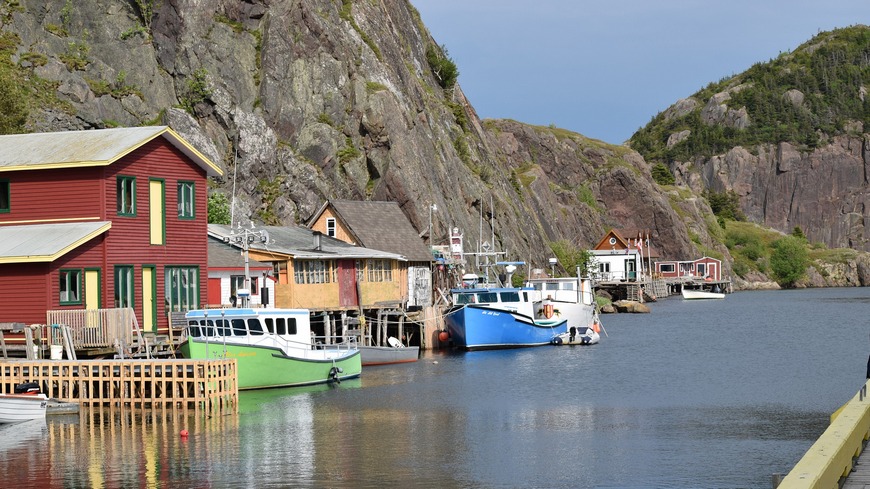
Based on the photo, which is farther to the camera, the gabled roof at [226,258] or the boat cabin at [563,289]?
the boat cabin at [563,289]

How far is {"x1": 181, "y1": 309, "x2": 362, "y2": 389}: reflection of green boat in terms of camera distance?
49344 millimetres

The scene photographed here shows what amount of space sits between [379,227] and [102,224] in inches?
1439

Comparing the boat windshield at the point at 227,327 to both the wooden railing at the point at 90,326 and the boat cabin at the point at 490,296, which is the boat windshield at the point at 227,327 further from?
the boat cabin at the point at 490,296

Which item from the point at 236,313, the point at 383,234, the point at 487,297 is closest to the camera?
the point at 236,313

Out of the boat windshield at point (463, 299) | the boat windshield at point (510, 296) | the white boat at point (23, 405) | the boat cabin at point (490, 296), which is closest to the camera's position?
the white boat at point (23, 405)

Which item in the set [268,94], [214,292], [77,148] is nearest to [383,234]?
[268,94]

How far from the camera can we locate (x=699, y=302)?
169500 millimetres

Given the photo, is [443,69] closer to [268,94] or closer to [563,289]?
[268,94]

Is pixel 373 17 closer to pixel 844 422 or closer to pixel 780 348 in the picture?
pixel 780 348

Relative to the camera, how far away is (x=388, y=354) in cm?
6831

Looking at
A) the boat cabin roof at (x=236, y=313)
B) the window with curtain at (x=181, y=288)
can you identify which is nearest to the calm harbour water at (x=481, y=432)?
the boat cabin roof at (x=236, y=313)

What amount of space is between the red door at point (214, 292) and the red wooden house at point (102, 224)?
5.19 meters

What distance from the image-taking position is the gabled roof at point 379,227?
83188 millimetres

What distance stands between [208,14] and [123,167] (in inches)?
2093
